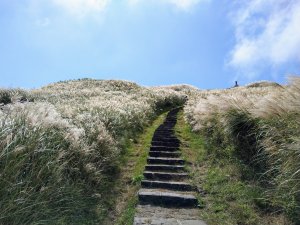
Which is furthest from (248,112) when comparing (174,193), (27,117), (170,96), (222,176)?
(170,96)

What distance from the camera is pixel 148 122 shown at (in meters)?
21.2

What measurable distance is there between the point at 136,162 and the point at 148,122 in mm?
8623

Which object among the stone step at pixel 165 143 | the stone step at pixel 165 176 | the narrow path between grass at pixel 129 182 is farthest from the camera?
the stone step at pixel 165 143

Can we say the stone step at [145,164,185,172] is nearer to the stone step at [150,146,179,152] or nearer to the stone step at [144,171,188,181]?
the stone step at [144,171,188,181]

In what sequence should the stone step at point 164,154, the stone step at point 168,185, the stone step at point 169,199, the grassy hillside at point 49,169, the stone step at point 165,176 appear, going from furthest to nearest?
the stone step at point 164,154, the stone step at point 165,176, the stone step at point 168,185, the stone step at point 169,199, the grassy hillside at point 49,169

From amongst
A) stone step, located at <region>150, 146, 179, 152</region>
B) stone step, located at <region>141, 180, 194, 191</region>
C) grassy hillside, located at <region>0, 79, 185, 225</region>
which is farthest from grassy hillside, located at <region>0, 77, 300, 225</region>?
stone step, located at <region>150, 146, 179, 152</region>

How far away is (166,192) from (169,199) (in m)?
0.42

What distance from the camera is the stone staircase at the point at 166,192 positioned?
830 cm

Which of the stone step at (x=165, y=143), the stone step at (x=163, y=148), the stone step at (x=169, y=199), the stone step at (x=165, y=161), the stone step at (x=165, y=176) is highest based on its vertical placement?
the stone step at (x=165, y=143)

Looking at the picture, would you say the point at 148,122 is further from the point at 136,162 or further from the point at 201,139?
the point at 136,162

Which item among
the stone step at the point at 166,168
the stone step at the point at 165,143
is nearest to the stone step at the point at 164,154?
the stone step at the point at 165,143

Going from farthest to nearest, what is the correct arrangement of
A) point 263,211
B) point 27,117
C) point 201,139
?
Result: point 201,139
point 263,211
point 27,117

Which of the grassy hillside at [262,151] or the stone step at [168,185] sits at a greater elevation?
the grassy hillside at [262,151]

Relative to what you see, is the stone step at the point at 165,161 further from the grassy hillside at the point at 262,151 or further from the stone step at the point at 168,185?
the stone step at the point at 168,185
